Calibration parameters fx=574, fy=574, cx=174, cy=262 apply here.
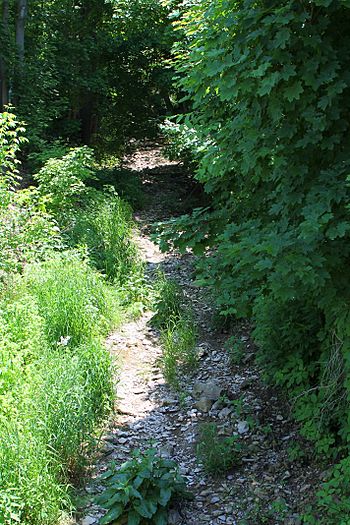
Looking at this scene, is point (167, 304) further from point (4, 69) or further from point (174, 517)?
point (4, 69)

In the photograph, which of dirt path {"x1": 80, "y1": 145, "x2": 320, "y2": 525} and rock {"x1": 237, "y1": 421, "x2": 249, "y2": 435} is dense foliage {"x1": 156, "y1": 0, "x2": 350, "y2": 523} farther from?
rock {"x1": 237, "y1": 421, "x2": 249, "y2": 435}

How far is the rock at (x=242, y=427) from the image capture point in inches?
161

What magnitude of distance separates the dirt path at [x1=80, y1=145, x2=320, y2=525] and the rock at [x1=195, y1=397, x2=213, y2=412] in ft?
0.09

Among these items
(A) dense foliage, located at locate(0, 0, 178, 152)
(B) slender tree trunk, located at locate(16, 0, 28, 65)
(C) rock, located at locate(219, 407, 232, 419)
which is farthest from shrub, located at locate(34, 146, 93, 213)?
(C) rock, located at locate(219, 407, 232, 419)

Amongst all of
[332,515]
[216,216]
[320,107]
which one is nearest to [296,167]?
[320,107]

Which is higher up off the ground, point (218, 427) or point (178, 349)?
point (178, 349)

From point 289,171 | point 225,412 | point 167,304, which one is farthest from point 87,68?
point 289,171

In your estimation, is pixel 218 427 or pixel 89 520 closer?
pixel 89 520

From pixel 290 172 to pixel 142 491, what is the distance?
1.98 meters

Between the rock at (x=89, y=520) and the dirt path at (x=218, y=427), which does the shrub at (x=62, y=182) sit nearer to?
the dirt path at (x=218, y=427)

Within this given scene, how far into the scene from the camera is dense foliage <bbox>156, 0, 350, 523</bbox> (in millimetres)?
2666

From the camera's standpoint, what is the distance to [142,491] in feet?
10.8

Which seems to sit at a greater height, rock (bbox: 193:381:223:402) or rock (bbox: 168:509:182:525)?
rock (bbox: 193:381:223:402)

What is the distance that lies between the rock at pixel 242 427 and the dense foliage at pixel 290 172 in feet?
1.55
